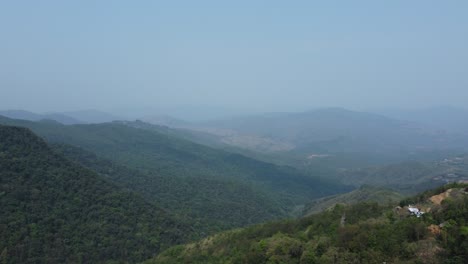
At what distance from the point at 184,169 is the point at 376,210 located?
112m

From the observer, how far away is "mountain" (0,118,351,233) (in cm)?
9544

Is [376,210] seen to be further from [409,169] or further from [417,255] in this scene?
[409,169]

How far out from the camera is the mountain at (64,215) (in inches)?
1998

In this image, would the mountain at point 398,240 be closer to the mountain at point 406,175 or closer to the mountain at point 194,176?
the mountain at point 194,176

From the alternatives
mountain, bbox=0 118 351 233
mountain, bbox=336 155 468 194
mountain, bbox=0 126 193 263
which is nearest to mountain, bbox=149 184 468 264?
mountain, bbox=0 126 193 263

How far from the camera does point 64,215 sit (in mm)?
57062

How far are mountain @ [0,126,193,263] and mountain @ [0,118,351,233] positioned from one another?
1500cm

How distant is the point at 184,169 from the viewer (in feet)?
479

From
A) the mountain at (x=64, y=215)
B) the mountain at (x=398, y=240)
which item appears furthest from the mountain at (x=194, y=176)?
the mountain at (x=398, y=240)

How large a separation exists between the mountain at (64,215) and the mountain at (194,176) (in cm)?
1500

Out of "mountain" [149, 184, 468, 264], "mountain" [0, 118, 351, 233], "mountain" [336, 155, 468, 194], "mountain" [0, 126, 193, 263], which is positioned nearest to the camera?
"mountain" [149, 184, 468, 264]

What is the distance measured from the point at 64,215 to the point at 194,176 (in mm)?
72715

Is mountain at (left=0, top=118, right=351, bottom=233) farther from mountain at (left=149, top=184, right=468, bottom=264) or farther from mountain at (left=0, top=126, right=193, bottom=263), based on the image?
mountain at (left=149, top=184, right=468, bottom=264)

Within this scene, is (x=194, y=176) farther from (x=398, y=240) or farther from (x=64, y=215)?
(x=398, y=240)
